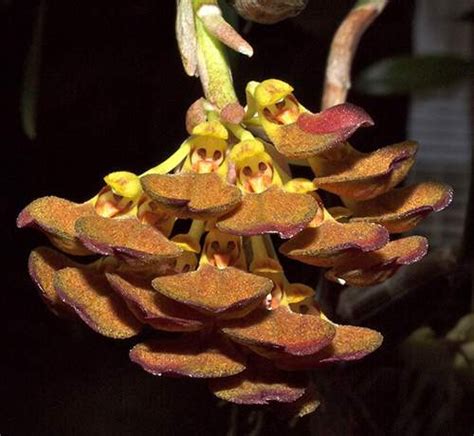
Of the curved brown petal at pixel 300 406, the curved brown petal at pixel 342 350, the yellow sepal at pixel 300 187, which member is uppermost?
the yellow sepal at pixel 300 187

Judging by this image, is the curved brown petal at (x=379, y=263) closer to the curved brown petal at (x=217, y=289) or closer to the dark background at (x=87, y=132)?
the curved brown petal at (x=217, y=289)

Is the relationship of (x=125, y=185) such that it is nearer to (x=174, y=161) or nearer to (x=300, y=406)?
(x=174, y=161)

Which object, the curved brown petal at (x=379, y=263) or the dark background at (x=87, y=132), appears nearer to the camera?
the curved brown petal at (x=379, y=263)

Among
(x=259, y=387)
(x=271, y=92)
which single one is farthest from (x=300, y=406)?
(x=271, y=92)

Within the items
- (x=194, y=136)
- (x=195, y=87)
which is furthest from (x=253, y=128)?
(x=195, y=87)

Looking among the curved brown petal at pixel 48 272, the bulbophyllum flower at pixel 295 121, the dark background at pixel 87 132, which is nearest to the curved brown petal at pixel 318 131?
the bulbophyllum flower at pixel 295 121

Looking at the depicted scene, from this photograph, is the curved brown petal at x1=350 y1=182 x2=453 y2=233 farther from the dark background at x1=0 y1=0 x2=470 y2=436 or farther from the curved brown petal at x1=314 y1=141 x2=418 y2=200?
the dark background at x1=0 y1=0 x2=470 y2=436

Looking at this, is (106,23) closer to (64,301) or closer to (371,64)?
(371,64)
